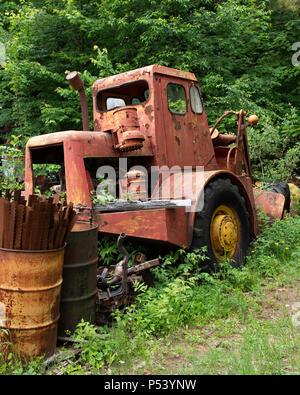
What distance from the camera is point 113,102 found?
16.4 feet

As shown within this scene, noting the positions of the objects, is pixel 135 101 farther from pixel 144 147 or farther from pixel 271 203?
pixel 271 203

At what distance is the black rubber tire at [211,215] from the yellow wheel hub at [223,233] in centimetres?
10

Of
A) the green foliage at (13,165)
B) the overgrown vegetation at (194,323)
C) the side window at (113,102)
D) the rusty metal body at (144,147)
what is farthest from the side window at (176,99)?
the green foliage at (13,165)

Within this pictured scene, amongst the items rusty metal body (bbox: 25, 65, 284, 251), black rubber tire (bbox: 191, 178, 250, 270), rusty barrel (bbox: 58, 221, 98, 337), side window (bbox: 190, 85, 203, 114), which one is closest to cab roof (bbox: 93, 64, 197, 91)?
rusty metal body (bbox: 25, 65, 284, 251)

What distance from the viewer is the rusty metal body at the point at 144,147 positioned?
11.8 ft

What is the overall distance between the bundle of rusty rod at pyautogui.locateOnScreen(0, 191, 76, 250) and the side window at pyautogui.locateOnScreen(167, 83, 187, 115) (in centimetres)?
248

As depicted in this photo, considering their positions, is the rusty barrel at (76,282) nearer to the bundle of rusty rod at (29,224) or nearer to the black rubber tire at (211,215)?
the bundle of rusty rod at (29,224)

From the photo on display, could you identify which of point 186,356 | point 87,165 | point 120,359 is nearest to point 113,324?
point 120,359

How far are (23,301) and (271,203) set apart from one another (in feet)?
14.9

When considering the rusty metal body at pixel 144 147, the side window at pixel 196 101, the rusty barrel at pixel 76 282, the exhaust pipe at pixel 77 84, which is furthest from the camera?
the side window at pixel 196 101

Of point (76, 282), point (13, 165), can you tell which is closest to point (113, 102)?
point (76, 282)

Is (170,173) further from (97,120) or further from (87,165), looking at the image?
(97,120)

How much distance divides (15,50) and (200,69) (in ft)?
15.7

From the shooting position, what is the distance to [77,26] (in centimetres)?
996
